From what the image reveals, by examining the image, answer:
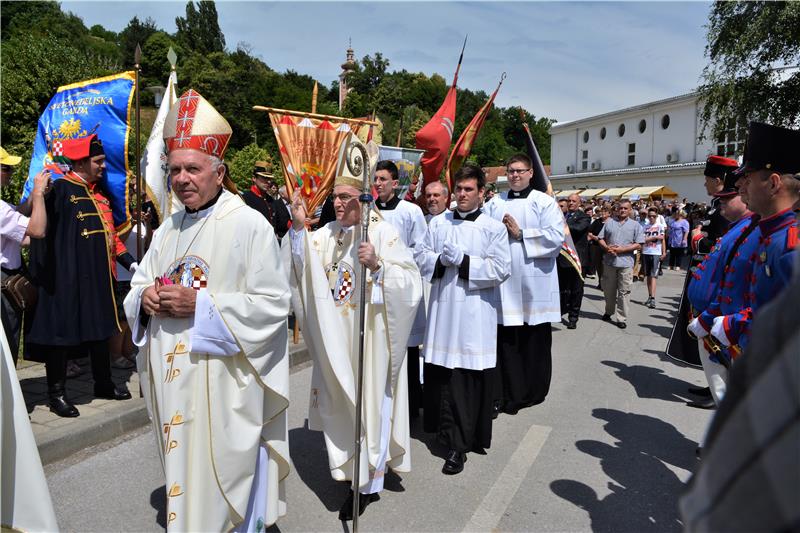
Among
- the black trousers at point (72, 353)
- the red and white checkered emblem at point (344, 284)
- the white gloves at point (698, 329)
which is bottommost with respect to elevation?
the black trousers at point (72, 353)

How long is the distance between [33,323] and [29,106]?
1374 cm

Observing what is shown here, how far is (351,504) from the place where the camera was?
3641 millimetres

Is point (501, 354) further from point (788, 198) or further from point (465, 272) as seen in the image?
point (788, 198)

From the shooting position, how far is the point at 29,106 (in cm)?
1587

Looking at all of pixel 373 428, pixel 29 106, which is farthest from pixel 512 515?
pixel 29 106

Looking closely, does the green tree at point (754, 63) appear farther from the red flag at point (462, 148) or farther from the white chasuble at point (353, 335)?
the white chasuble at point (353, 335)

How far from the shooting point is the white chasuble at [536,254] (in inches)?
A: 234

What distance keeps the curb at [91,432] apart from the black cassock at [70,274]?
0.69 m

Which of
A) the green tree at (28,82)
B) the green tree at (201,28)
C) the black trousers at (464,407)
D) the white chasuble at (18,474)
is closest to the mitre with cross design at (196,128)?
the white chasuble at (18,474)

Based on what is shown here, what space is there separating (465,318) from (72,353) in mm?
3808

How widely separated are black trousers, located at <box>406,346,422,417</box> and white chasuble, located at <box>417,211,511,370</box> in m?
0.41

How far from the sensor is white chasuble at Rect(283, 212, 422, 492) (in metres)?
3.56

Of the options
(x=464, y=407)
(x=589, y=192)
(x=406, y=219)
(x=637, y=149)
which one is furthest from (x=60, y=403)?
(x=637, y=149)

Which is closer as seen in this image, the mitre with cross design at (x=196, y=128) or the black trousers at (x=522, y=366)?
the mitre with cross design at (x=196, y=128)
